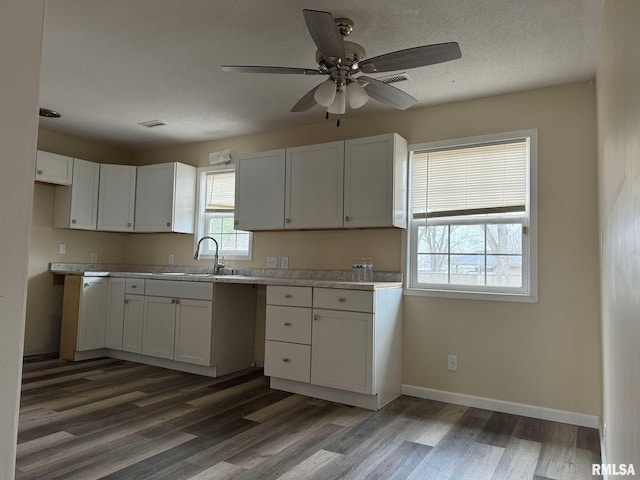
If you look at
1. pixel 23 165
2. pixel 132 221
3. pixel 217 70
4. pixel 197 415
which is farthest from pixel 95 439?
pixel 132 221

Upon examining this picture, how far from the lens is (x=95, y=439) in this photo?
8.62 ft

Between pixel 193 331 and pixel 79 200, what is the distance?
2119mm

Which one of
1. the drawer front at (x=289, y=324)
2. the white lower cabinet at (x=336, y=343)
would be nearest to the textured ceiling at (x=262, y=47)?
the white lower cabinet at (x=336, y=343)

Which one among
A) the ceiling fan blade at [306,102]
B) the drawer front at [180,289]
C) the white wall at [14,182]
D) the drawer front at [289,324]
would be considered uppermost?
the ceiling fan blade at [306,102]

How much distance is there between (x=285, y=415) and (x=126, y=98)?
289 cm

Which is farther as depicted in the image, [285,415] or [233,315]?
[233,315]

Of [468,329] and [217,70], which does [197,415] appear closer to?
[468,329]

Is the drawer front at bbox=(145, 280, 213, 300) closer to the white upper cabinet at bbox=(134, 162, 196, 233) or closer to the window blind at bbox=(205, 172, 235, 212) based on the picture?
the white upper cabinet at bbox=(134, 162, 196, 233)

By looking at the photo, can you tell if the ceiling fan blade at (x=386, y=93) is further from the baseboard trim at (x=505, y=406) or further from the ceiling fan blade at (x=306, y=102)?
the baseboard trim at (x=505, y=406)

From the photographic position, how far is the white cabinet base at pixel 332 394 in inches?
130

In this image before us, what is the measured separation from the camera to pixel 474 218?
357 cm

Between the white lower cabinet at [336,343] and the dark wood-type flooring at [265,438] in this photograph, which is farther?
the white lower cabinet at [336,343]

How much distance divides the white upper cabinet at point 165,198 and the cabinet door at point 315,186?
1531 millimetres

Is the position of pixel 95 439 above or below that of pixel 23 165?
below
